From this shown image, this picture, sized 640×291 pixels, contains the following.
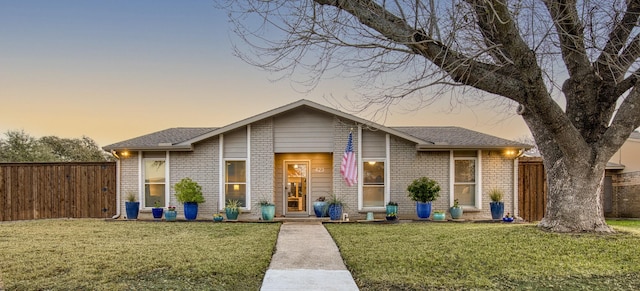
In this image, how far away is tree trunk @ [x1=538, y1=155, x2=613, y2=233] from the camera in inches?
276

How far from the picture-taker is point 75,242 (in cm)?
714

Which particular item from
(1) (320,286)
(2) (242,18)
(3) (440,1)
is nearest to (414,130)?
(3) (440,1)

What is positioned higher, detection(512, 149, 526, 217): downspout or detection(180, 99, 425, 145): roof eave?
detection(180, 99, 425, 145): roof eave

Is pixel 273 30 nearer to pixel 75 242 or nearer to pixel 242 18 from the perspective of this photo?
pixel 242 18

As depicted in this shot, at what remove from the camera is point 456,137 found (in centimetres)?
1221

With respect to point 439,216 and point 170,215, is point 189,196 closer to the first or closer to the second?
point 170,215


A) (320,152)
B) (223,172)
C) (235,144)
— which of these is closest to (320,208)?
(320,152)

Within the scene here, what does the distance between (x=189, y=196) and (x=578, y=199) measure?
9.73 metres

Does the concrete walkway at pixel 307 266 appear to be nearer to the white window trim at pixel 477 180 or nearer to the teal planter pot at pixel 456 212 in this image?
the teal planter pot at pixel 456 212

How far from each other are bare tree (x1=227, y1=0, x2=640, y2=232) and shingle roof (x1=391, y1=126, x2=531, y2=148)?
360 cm

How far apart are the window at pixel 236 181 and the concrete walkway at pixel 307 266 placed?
3.60 meters

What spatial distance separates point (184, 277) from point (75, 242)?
3.93m

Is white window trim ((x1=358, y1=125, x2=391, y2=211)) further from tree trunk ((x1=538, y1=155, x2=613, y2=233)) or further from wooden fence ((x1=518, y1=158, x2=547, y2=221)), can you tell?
tree trunk ((x1=538, y1=155, x2=613, y2=233))

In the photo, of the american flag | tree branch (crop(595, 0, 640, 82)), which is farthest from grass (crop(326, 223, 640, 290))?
the american flag
